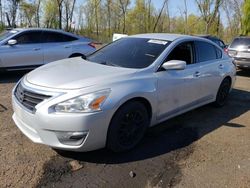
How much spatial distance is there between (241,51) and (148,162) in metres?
9.12

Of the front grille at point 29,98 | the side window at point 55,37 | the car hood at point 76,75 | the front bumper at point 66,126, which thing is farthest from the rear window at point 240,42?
the front grille at point 29,98

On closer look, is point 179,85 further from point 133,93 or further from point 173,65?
point 133,93

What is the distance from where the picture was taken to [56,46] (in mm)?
9305

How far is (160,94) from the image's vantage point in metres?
4.49

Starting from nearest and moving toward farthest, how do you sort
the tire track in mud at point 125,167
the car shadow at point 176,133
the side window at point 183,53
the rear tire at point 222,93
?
the tire track in mud at point 125,167
the car shadow at point 176,133
the side window at point 183,53
the rear tire at point 222,93

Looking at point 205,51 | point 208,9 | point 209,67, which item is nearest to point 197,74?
point 209,67

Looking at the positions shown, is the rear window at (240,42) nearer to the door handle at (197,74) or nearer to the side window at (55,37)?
the side window at (55,37)

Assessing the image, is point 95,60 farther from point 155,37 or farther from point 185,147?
point 185,147

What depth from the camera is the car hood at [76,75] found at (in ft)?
12.5

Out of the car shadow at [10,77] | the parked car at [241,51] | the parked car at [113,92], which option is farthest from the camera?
the parked car at [241,51]

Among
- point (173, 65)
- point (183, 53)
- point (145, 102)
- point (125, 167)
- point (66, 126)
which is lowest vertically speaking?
point (125, 167)

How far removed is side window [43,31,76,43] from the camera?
Result: 30.1 ft

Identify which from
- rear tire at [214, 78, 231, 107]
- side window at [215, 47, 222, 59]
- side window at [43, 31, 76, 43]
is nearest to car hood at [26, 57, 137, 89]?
side window at [215, 47, 222, 59]

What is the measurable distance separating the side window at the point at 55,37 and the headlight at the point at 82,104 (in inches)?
237
